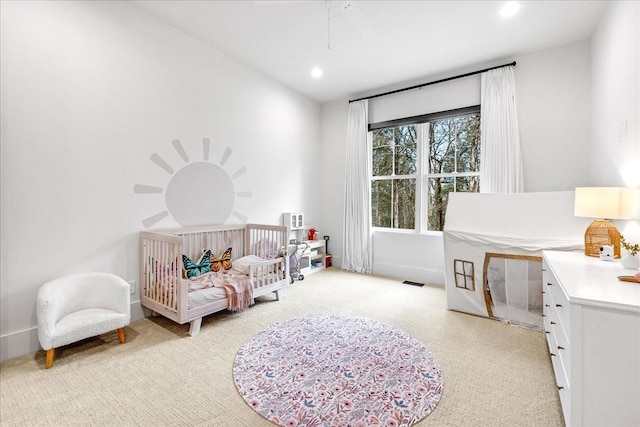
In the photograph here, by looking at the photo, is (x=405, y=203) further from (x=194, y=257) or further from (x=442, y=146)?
(x=194, y=257)

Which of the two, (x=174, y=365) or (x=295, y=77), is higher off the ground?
(x=295, y=77)

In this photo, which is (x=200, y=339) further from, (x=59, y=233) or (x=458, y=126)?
(x=458, y=126)

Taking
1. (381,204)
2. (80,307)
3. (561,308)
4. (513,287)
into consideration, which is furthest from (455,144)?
(80,307)

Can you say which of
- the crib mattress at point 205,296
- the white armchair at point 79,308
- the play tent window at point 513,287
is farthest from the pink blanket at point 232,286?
the play tent window at point 513,287

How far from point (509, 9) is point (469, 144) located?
1617 millimetres

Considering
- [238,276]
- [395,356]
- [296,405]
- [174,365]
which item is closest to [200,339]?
[174,365]

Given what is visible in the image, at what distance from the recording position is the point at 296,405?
63.6 inches

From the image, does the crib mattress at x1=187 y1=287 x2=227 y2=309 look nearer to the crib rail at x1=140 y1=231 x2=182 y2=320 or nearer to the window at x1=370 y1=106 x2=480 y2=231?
the crib rail at x1=140 y1=231 x2=182 y2=320

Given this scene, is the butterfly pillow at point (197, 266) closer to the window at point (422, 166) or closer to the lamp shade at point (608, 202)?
the window at point (422, 166)

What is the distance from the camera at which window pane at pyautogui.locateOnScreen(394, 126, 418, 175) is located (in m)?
4.31

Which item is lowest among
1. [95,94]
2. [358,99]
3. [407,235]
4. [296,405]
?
[296,405]

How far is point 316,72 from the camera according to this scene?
3.91m

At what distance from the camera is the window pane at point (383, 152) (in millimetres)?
4551

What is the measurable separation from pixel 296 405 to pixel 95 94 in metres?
2.89
